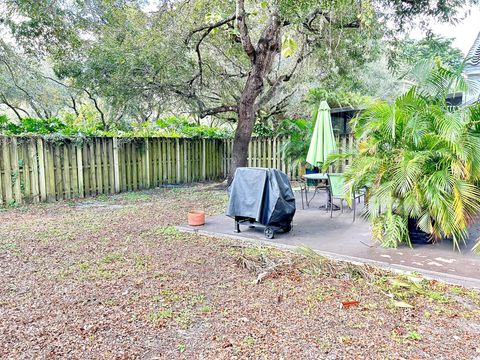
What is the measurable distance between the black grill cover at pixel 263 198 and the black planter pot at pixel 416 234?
1492mm

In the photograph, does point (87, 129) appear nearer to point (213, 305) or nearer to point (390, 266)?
point (213, 305)

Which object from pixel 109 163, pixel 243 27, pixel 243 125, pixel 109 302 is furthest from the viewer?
pixel 243 125

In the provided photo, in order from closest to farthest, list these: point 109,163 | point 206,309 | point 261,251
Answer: point 206,309 < point 261,251 < point 109,163

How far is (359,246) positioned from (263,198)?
136 cm

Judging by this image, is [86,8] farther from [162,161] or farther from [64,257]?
[64,257]

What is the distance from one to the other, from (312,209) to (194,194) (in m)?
3.31

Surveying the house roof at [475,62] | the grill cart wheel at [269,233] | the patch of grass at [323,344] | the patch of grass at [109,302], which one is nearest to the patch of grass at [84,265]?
the patch of grass at [109,302]

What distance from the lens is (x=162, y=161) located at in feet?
33.9

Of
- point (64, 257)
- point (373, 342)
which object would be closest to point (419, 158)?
point (373, 342)

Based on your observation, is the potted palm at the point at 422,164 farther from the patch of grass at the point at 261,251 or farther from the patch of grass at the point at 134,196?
the patch of grass at the point at 134,196

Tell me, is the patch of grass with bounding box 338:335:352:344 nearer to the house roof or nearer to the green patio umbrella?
the green patio umbrella

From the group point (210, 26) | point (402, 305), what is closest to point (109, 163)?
point (210, 26)

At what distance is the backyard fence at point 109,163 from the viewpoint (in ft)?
23.5

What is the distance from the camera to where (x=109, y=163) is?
29.1ft
